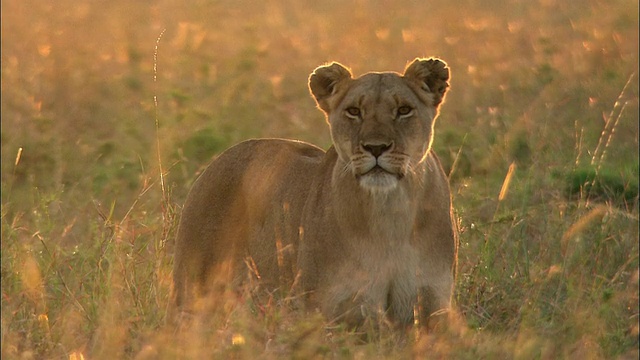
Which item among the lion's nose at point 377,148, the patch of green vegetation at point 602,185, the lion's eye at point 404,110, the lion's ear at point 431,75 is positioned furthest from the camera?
the patch of green vegetation at point 602,185

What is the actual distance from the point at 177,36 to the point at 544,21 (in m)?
3.93

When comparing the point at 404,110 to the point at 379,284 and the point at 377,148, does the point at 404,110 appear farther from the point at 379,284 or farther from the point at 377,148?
the point at 379,284

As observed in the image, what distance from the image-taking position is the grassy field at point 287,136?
16.6ft

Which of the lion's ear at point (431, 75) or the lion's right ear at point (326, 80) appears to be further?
the lion's right ear at point (326, 80)

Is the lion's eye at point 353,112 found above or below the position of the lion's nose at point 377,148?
above

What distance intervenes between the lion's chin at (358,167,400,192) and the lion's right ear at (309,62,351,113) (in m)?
0.62

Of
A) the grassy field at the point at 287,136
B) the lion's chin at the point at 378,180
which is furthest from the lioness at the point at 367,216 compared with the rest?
the grassy field at the point at 287,136

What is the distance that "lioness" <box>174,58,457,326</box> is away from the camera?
5.12m

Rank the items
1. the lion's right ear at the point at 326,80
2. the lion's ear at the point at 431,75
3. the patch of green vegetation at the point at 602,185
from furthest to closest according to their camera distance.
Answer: the patch of green vegetation at the point at 602,185 → the lion's right ear at the point at 326,80 → the lion's ear at the point at 431,75

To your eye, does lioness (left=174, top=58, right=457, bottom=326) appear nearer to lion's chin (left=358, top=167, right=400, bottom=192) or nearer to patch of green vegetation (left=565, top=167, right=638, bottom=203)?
lion's chin (left=358, top=167, right=400, bottom=192)

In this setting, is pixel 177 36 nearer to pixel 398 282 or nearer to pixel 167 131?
pixel 167 131

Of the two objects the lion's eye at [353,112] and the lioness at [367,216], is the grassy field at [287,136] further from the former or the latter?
the lion's eye at [353,112]

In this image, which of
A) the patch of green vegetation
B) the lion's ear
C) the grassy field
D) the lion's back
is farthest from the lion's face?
the patch of green vegetation

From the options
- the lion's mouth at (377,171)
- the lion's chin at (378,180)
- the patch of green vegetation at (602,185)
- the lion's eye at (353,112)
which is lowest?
the patch of green vegetation at (602,185)
